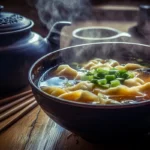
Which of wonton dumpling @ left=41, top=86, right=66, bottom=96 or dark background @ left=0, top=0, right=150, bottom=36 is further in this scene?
dark background @ left=0, top=0, right=150, bottom=36

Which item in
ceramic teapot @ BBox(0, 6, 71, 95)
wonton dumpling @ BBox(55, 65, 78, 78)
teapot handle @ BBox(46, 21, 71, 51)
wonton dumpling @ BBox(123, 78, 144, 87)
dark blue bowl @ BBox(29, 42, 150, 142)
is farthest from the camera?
teapot handle @ BBox(46, 21, 71, 51)

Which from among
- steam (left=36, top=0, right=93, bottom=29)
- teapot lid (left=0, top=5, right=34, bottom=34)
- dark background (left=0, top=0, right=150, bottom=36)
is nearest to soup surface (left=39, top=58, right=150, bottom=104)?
teapot lid (left=0, top=5, right=34, bottom=34)

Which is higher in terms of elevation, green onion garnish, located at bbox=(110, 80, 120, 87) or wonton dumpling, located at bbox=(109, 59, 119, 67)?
green onion garnish, located at bbox=(110, 80, 120, 87)

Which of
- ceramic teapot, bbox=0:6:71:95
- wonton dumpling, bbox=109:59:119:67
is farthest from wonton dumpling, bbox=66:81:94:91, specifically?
ceramic teapot, bbox=0:6:71:95

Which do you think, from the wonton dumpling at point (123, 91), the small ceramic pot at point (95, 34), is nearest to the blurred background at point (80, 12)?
the small ceramic pot at point (95, 34)

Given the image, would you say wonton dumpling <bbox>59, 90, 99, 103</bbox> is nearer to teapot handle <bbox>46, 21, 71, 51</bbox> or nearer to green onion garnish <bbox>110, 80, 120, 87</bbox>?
green onion garnish <bbox>110, 80, 120, 87</bbox>

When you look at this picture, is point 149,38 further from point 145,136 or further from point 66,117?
point 66,117

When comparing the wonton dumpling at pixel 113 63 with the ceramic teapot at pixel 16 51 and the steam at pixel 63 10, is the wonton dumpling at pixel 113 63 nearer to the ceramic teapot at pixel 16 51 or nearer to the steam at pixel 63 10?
the ceramic teapot at pixel 16 51

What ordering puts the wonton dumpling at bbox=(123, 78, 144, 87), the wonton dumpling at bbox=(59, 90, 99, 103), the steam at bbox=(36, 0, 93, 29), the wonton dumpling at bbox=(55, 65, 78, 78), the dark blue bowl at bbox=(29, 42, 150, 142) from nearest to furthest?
1. the dark blue bowl at bbox=(29, 42, 150, 142)
2. the wonton dumpling at bbox=(59, 90, 99, 103)
3. the wonton dumpling at bbox=(123, 78, 144, 87)
4. the wonton dumpling at bbox=(55, 65, 78, 78)
5. the steam at bbox=(36, 0, 93, 29)

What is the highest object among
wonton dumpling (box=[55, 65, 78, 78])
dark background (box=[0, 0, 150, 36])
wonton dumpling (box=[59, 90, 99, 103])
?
wonton dumpling (box=[59, 90, 99, 103])
